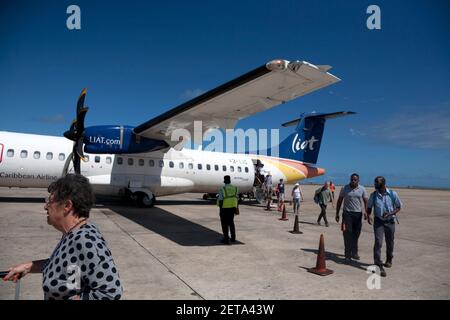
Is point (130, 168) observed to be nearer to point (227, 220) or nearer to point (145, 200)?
point (145, 200)

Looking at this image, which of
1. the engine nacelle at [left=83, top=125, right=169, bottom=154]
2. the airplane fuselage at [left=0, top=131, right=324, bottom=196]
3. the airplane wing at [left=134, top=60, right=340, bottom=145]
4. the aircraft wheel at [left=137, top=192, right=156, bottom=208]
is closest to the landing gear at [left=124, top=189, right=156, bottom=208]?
the aircraft wheel at [left=137, top=192, right=156, bottom=208]

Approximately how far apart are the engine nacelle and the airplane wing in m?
0.33

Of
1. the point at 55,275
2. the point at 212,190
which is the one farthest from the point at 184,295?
the point at 212,190

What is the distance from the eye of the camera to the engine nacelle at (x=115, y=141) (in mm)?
12281

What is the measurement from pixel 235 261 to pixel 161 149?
9.12 meters

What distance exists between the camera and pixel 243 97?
9.55 metres

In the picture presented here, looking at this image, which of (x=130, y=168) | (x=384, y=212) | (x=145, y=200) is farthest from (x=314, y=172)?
(x=384, y=212)

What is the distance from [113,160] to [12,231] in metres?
6.33

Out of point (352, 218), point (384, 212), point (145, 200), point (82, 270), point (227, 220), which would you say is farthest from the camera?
point (145, 200)

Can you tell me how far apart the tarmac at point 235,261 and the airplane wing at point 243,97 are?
3.92m

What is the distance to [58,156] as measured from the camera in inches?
502

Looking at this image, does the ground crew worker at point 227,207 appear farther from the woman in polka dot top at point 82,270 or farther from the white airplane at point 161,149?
the woman in polka dot top at point 82,270

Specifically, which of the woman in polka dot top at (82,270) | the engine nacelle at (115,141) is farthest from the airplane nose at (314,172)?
the woman in polka dot top at (82,270)

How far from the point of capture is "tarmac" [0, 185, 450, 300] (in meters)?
4.53
